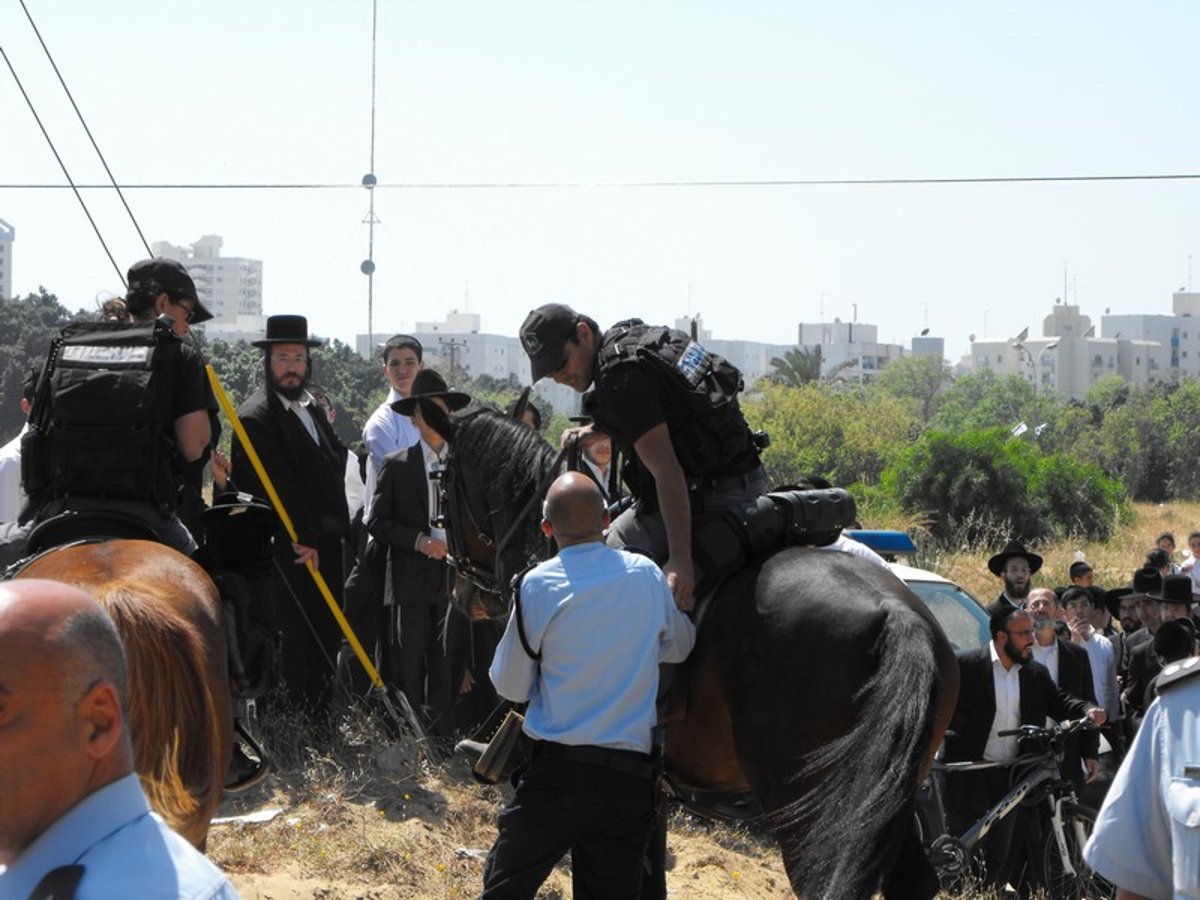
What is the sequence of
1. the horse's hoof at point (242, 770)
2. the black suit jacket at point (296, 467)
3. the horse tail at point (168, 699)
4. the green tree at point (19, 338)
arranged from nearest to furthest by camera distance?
1. the horse tail at point (168, 699)
2. the horse's hoof at point (242, 770)
3. the black suit jacket at point (296, 467)
4. the green tree at point (19, 338)

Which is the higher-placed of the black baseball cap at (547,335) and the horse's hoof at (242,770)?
the black baseball cap at (547,335)

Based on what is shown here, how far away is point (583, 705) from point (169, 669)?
1.39 meters

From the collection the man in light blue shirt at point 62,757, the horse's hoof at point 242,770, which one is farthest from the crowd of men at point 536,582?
the horse's hoof at point 242,770

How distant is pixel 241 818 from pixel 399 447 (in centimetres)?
307

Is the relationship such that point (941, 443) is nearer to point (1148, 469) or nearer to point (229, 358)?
point (229, 358)

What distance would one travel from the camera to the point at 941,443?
31.4m

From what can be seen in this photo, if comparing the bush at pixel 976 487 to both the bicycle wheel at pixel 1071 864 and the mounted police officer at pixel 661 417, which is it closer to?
the bicycle wheel at pixel 1071 864

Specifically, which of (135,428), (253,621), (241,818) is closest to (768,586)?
(253,621)

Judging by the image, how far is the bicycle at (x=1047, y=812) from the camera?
8.45 metres

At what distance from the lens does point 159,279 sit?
20.7 feet

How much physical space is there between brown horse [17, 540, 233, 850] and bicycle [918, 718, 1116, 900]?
4734 millimetres

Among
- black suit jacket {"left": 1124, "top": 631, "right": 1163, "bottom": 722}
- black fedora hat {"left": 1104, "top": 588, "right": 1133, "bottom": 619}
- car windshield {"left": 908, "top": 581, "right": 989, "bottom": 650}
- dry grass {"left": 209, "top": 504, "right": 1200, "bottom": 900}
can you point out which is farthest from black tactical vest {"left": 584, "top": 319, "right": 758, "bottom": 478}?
black fedora hat {"left": 1104, "top": 588, "right": 1133, "bottom": 619}

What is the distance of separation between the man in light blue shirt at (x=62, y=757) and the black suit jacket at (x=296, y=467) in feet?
23.4

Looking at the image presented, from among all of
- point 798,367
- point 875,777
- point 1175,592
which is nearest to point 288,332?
point 875,777
